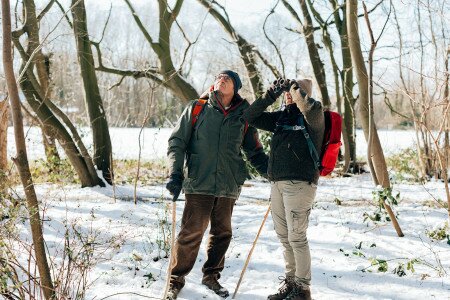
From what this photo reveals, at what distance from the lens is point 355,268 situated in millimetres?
4508

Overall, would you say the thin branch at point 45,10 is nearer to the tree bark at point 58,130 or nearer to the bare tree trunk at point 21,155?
the tree bark at point 58,130

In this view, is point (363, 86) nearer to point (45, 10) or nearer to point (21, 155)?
point (21, 155)

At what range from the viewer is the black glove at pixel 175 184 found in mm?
3479

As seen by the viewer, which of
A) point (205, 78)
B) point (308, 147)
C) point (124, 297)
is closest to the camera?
point (308, 147)

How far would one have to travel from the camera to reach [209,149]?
3719mm

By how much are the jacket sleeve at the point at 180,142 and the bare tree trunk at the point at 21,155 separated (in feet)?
3.87

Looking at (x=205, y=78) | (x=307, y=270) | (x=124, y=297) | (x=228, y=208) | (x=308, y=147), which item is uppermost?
(x=205, y=78)

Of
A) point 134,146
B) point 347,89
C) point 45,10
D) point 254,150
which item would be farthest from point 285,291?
point 134,146

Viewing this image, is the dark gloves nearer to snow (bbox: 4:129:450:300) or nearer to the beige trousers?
the beige trousers

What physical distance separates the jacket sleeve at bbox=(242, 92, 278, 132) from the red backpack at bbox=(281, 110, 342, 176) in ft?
0.52

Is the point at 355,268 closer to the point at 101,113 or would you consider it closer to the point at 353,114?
the point at 101,113

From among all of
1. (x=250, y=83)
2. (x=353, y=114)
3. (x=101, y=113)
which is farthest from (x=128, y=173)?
(x=353, y=114)

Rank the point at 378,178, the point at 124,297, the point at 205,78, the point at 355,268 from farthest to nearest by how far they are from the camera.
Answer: the point at 205,78 < the point at 378,178 < the point at 355,268 < the point at 124,297

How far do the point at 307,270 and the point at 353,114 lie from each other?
8.94 meters
